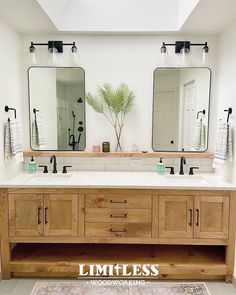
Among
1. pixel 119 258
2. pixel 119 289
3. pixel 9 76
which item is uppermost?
pixel 9 76

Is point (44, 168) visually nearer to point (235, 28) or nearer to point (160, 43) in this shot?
point (160, 43)

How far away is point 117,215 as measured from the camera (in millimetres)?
2420

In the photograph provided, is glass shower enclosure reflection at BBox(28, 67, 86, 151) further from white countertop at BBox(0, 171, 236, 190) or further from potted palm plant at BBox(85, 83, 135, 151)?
white countertop at BBox(0, 171, 236, 190)

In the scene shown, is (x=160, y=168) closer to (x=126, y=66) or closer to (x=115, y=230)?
(x=115, y=230)

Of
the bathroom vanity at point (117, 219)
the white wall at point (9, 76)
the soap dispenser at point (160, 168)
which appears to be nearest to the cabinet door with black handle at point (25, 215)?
→ the bathroom vanity at point (117, 219)

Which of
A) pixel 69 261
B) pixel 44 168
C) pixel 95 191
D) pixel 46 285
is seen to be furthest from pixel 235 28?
pixel 46 285

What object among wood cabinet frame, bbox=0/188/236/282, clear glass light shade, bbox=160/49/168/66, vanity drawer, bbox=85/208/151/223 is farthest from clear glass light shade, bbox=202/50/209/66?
vanity drawer, bbox=85/208/151/223

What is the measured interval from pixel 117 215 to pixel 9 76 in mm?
1682

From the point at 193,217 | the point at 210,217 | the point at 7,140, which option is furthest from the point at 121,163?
the point at 7,140

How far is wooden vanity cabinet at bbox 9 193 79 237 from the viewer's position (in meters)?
2.40

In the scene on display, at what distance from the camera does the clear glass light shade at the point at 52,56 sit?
2.85 metres

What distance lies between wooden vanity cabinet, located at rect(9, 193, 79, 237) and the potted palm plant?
0.90 meters

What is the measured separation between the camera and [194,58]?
290 centimetres

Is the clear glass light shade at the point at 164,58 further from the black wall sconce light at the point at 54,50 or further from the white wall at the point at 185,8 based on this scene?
the black wall sconce light at the point at 54,50
